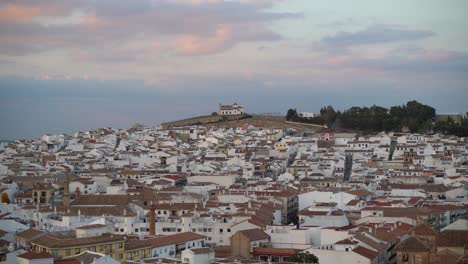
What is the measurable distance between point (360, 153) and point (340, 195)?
37.0ft

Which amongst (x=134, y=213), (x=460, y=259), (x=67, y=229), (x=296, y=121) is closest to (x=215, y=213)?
(x=134, y=213)

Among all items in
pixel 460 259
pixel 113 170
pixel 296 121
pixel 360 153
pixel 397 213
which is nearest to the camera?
pixel 460 259

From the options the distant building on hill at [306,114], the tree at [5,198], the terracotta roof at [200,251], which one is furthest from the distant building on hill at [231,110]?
the terracotta roof at [200,251]

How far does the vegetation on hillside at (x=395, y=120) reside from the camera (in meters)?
36.7

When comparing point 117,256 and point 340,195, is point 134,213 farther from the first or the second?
point 340,195

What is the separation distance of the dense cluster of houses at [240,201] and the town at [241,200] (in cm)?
4

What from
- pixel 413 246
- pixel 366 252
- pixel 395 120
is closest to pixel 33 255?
pixel 366 252

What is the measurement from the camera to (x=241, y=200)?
19.5 m

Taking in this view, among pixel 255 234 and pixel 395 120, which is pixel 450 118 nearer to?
pixel 395 120

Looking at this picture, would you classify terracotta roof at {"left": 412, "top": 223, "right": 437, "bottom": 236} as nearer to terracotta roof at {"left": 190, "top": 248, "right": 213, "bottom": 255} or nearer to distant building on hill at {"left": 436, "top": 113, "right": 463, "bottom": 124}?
terracotta roof at {"left": 190, "top": 248, "right": 213, "bottom": 255}

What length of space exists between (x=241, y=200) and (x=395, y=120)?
19.5 metres

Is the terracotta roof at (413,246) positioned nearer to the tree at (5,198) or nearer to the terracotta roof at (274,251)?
the terracotta roof at (274,251)

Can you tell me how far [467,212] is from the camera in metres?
17.6

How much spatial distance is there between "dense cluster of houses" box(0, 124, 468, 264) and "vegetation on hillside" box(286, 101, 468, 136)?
2.03 m
